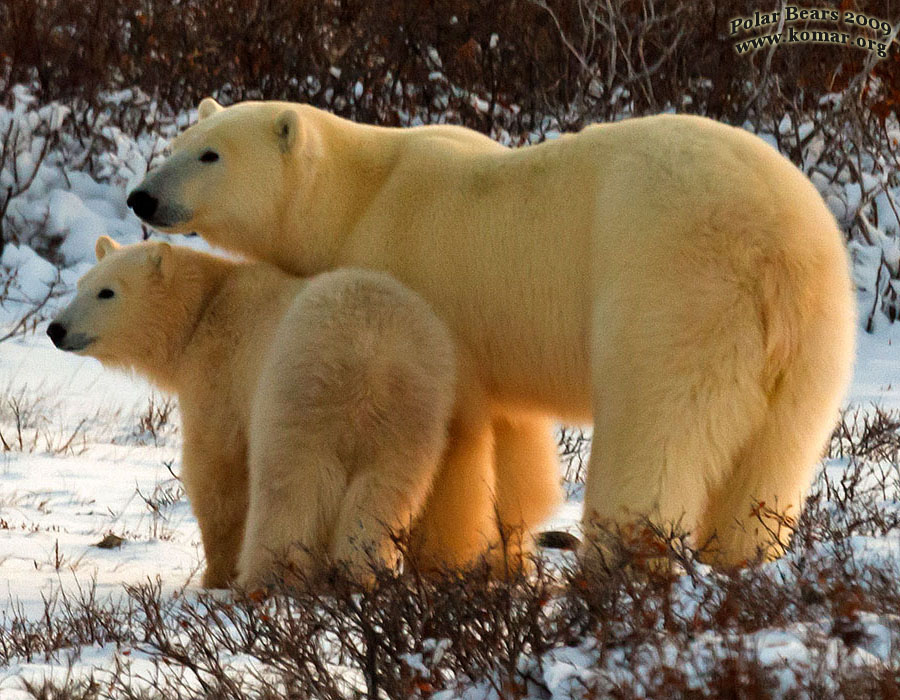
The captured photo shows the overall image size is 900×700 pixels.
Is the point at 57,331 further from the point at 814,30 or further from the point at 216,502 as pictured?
the point at 814,30

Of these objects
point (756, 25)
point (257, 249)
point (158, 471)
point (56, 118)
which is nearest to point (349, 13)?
point (56, 118)

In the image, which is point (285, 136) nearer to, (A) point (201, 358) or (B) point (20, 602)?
(A) point (201, 358)

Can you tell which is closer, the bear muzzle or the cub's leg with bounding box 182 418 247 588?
the cub's leg with bounding box 182 418 247 588

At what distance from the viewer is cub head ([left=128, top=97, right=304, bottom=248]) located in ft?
12.4

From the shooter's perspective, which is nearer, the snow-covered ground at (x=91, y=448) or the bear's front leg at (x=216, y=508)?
the snow-covered ground at (x=91, y=448)

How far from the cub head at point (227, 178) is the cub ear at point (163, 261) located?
15 cm

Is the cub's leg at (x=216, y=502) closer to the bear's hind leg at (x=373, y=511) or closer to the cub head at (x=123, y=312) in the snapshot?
the cub head at (x=123, y=312)

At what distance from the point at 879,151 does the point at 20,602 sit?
6.39m

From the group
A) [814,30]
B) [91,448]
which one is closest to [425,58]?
[814,30]

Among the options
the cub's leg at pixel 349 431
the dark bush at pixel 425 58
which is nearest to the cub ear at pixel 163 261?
the cub's leg at pixel 349 431

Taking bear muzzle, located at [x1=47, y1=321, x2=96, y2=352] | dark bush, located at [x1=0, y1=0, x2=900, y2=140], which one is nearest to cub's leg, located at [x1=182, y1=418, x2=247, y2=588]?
bear muzzle, located at [x1=47, y1=321, x2=96, y2=352]

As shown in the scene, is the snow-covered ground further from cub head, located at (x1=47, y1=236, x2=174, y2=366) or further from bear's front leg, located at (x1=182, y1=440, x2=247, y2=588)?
cub head, located at (x1=47, y1=236, x2=174, y2=366)

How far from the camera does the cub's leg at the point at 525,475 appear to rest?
3.93 m

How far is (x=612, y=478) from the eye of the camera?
121 inches
